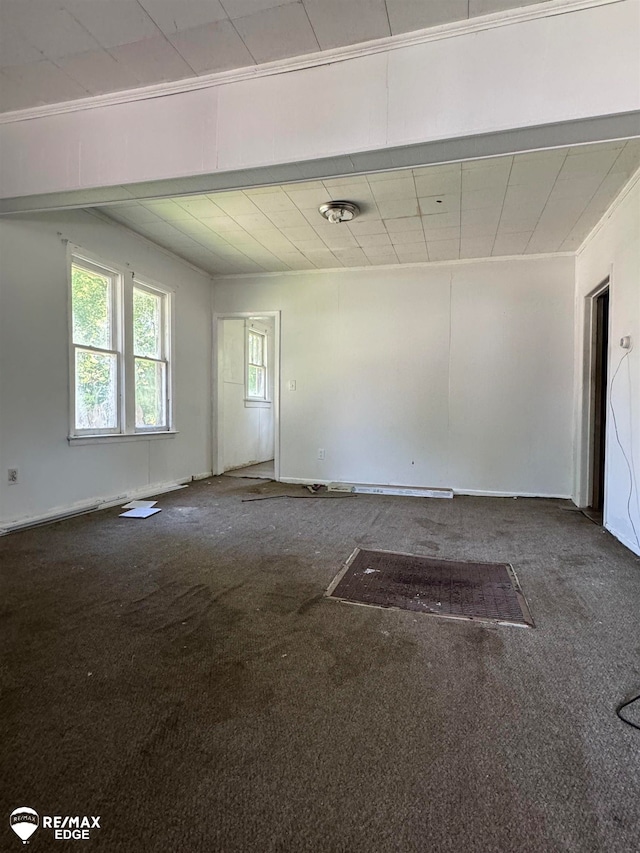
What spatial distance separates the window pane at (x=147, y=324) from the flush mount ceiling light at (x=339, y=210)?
227 centimetres

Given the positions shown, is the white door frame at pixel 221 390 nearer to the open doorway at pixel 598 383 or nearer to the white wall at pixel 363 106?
the white wall at pixel 363 106

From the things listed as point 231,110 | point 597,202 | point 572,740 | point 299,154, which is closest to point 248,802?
point 572,740

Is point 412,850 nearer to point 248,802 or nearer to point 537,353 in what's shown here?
point 248,802

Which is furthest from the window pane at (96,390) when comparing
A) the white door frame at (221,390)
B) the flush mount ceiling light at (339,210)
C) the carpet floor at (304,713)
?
the flush mount ceiling light at (339,210)

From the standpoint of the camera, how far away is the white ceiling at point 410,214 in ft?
10.4

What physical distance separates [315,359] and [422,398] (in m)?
1.47

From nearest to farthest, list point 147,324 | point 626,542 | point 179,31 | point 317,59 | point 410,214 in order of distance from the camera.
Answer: point 179,31
point 317,59
point 626,542
point 410,214
point 147,324

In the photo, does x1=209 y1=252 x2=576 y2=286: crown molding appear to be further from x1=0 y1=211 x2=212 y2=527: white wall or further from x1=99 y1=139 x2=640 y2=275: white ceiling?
x1=0 y1=211 x2=212 y2=527: white wall

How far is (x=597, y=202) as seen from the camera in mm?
3621

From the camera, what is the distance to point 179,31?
2186 mm

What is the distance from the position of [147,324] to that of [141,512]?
86.1 inches

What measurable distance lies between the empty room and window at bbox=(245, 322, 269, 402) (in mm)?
1461

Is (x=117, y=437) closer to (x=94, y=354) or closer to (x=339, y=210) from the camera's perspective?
(x=94, y=354)

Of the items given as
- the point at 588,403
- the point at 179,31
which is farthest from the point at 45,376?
the point at 588,403
